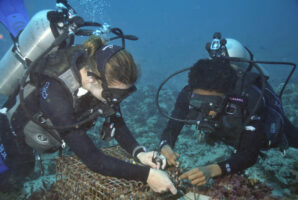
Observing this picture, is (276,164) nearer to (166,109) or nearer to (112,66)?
(112,66)

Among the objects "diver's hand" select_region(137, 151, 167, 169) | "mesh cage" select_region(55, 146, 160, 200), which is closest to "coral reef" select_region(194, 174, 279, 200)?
"diver's hand" select_region(137, 151, 167, 169)

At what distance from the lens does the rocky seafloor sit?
2.92 m

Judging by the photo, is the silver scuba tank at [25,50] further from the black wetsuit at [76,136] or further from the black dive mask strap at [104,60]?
the black dive mask strap at [104,60]

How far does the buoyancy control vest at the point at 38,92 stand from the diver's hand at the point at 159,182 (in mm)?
1213

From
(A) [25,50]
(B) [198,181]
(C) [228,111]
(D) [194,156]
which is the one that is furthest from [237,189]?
(D) [194,156]

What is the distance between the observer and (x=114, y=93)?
86.8 inches

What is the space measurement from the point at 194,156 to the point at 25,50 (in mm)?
5430

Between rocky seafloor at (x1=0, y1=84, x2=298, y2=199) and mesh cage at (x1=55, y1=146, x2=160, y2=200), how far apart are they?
0.85 metres

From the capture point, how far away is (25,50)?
2.98m

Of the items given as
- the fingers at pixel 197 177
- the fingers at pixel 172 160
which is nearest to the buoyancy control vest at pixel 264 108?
the fingers at pixel 197 177

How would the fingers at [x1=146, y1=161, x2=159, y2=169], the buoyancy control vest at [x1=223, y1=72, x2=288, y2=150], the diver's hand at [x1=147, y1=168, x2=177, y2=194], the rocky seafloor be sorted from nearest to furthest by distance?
1. the diver's hand at [x1=147, y1=168, x2=177, y2=194]
2. the fingers at [x1=146, y1=161, x2=159, y2=169]
3. the buoyancy control vest at [x1=223, y1=72, x2=288, y2=150]
4. the rocky seafloor

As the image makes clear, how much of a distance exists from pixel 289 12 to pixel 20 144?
557 ft

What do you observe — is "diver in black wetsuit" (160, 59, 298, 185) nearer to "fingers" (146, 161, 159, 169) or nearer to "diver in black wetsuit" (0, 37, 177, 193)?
"fingers" (146, 161, 159, 169)

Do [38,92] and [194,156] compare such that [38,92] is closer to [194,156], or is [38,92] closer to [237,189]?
[237,189]
